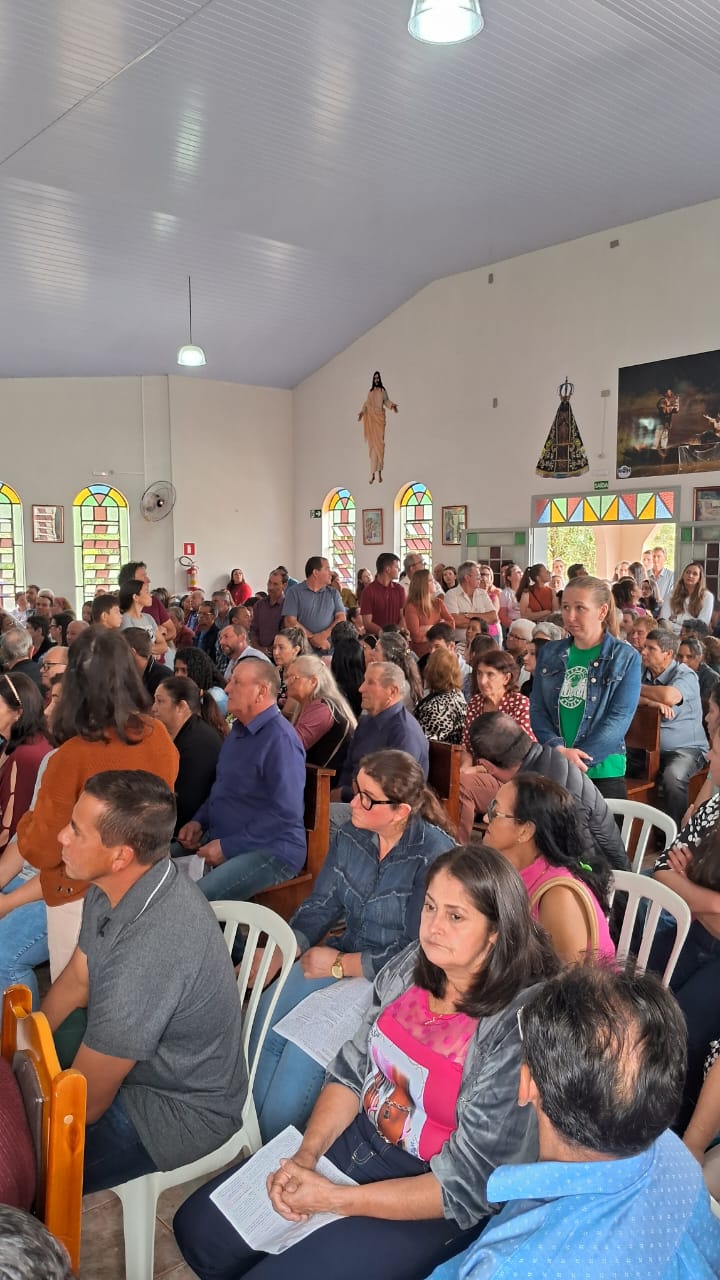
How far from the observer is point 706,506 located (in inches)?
386

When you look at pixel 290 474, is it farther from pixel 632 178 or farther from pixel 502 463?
pixel 632 178

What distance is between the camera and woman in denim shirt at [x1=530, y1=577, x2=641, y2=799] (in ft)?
12.6

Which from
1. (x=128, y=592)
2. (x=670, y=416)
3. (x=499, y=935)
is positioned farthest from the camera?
(x=670, y=416)

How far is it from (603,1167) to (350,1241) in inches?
28.8

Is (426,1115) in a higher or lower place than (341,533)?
lower

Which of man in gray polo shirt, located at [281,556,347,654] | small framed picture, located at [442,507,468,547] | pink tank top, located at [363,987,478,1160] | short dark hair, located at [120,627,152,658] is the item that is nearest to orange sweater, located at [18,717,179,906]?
pink tank top, located at [363,987,478,1160]

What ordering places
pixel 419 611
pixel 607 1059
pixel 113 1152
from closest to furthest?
pixel 607 1059
pixel 113 1152
pixel 419 611

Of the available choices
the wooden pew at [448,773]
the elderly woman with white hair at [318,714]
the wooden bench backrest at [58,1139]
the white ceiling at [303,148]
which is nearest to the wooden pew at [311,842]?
the elderly woman with white hair at [318,714]

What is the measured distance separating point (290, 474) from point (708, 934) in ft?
46.3

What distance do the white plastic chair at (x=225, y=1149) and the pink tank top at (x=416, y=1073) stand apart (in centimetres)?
35

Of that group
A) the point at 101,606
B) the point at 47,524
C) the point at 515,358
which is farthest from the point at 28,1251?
the point at 47,524

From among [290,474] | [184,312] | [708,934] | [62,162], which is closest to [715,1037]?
[708,934]

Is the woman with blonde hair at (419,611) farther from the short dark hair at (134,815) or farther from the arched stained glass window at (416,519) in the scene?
the arched stained glass window at (416,519)

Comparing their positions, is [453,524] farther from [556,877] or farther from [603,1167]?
[603,1167]
